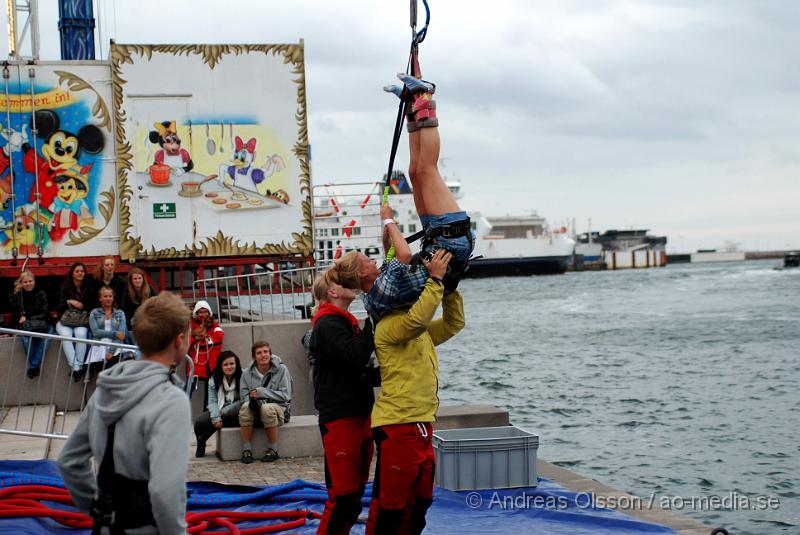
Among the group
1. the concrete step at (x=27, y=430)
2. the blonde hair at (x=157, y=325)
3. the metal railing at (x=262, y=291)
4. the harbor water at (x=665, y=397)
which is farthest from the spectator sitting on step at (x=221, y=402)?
the blonde hair at (x=157, y=325)

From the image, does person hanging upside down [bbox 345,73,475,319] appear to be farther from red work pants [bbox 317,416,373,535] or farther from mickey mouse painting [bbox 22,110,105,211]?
mickey mouse painting [bbox 22,110,105,211]

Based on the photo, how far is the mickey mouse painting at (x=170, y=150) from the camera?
1548 cm

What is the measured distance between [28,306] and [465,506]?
23.6ft

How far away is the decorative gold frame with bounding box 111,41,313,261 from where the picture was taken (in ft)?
50.3

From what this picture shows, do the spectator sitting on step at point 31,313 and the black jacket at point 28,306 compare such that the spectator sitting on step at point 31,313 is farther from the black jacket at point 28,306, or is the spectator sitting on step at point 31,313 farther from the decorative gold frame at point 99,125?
the decorative gold frame at point 99,125

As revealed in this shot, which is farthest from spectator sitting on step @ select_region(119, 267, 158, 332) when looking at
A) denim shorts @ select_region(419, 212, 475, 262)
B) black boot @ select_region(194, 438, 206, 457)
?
denim shorts @ select_region(419, 212, 475, 262)

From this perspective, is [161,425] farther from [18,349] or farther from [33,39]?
[33,39]

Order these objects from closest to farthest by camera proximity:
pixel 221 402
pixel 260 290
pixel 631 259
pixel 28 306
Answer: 1. pixel 221 402
2. pixel 28 306
3. pixel 260 290
4. pixel 631 259

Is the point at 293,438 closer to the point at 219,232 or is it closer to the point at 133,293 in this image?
the point at 133,293

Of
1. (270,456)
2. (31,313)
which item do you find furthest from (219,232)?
(270,456)

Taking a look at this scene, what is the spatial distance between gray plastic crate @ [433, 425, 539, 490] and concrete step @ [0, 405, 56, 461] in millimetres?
3901

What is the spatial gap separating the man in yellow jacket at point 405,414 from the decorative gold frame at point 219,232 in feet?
33.6

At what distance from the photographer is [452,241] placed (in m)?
5.88

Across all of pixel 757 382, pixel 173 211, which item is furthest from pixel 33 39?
pixel 757 382
